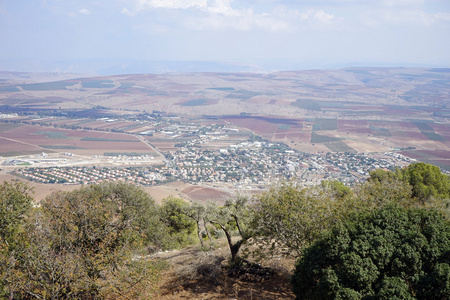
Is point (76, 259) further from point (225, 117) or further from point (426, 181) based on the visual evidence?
point (225, 117)

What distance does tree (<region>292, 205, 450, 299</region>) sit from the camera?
7879mm

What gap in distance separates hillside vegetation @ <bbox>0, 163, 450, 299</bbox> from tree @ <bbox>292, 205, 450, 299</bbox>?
27 mm

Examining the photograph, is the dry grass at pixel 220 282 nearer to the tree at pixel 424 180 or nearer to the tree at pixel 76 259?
the tree at pixel 76 259

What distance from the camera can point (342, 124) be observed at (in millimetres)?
102875

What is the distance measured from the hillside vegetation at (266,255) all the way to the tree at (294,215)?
0.04m

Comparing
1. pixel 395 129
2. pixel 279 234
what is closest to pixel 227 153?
pixel 395 129

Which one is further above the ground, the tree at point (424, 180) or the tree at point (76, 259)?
the tree at point (76, 259)

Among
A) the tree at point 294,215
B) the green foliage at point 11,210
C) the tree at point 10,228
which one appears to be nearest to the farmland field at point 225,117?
the green foliage at point 11,210

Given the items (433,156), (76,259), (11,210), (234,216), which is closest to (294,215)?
(234,216)

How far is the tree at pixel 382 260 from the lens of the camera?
25.8 feet

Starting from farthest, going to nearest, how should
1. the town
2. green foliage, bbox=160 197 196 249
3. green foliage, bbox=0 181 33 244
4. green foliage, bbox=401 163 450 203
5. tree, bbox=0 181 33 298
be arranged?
1. the town
2. green foliage, bbox=160 197 196 249
3. green foliage, bbox=401 163 450 203
4. green foliage, bbox=0 181 33 244
5. tree, bbox=0 181 33 298

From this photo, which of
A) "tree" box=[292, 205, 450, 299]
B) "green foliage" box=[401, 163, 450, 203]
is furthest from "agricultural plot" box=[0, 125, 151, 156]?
"tree" box=[292, 205, 450, 299]

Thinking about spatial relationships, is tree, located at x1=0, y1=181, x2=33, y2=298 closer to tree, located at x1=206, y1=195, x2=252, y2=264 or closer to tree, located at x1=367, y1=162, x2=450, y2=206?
tree, located at x1=206, y1=195, x2=252, y2=264

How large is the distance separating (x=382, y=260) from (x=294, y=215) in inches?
144
